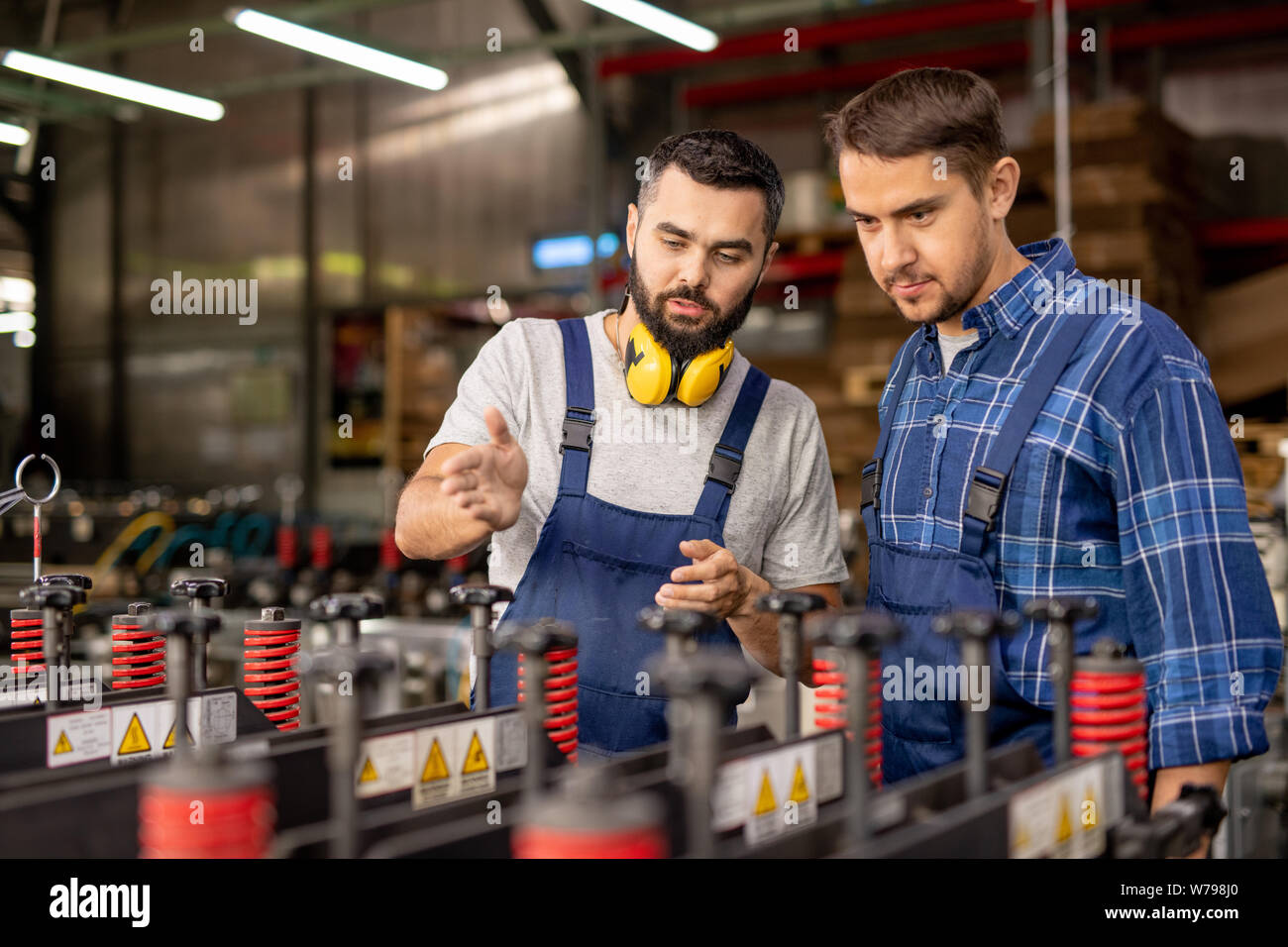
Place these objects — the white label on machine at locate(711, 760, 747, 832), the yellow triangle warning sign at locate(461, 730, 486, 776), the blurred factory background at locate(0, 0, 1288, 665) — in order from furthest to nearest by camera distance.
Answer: the blurred factory background at locate(0, 0, 1288, 665)
the yellow triangle warning sign at locate(461, 730, 486, 776)
the white label on machine at locate(711, 760, 747, 832)

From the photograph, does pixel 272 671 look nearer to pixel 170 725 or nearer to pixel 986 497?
pixel 170 725

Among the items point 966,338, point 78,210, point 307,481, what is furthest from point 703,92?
point 966,338

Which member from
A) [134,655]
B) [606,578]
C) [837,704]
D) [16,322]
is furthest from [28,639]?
[16,322]

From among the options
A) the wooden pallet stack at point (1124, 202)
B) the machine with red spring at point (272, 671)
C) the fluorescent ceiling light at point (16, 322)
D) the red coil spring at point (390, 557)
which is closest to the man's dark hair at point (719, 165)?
the machine with red spring at point (272, 671)

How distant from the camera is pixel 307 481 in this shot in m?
10.4

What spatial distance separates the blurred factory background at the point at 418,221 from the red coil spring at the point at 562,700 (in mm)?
3700

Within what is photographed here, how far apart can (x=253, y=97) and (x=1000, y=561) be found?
10472 millimetres

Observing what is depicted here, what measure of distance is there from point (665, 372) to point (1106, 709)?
0.87 meters

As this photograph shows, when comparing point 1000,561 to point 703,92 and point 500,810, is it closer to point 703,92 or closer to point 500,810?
point 500,810

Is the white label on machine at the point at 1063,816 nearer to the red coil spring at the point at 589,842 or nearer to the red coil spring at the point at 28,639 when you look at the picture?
the red coil spring at the point at 589,842

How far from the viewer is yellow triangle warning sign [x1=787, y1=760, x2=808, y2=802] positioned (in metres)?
1.19

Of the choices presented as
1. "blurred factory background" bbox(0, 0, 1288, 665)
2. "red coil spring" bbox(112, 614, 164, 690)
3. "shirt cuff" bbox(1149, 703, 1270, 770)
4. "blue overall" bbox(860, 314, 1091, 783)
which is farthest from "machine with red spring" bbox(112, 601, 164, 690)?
"blurred factory background" bbox(0, 0, 1288, 665)

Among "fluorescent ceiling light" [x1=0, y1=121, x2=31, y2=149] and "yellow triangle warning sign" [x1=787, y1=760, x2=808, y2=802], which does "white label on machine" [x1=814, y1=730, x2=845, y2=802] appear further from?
"fluorescent ceiling light" [x1=0, y1=121, x2=31, y2=149]

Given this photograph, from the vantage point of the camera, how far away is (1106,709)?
1.34 meters
